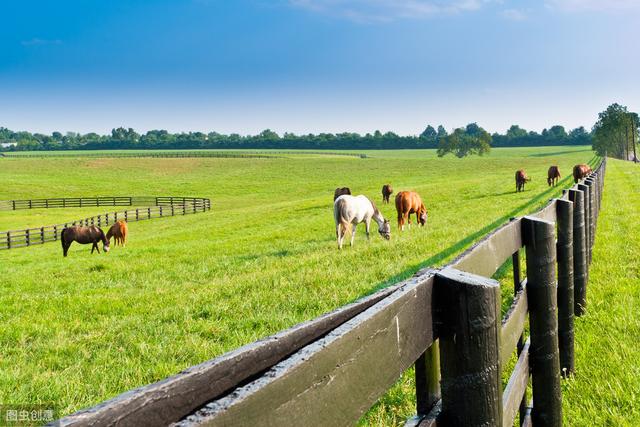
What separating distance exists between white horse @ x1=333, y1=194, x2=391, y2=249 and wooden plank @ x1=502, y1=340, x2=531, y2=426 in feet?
35.7

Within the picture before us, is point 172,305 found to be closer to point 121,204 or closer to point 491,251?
point 491,251

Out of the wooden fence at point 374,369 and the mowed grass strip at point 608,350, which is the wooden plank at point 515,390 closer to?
the wooden fence at point 374,369

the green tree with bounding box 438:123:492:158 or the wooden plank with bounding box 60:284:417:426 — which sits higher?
the green tree with bounding box 438:123:492:158

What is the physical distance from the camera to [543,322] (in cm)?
332

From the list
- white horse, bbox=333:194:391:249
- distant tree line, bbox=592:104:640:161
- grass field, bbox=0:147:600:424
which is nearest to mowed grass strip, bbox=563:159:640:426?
grass field, bbox=0:147:600:424

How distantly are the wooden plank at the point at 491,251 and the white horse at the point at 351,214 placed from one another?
10.8 metres

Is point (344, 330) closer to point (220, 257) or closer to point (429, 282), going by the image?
point (429, 282)

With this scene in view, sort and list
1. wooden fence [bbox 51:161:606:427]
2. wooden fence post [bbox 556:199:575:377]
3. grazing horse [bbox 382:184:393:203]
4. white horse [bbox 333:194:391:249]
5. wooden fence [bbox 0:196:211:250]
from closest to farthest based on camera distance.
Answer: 1. wooden fence [bbox 51:161:606:427]
2. wooden fence post [bbox 556:199:575:377]
3. white horse [bbox 333:194:391:249]
4. grazing horse [bbox 382:184:393:203]
5. wooden fence [bbox 0:196:211:250]

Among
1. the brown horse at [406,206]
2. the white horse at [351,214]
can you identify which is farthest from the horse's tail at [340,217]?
the brown horse at [406,206]

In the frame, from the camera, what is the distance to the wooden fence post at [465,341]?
1743 mm

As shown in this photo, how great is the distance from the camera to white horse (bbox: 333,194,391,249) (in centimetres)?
1500

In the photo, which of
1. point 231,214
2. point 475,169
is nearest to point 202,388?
point 231,214

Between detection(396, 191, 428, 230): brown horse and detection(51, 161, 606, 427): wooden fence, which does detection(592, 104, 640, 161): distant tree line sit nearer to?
detection(396, 191, 428, 230): brown horse

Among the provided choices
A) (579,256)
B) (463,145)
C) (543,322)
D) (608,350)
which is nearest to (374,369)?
(543,322)
